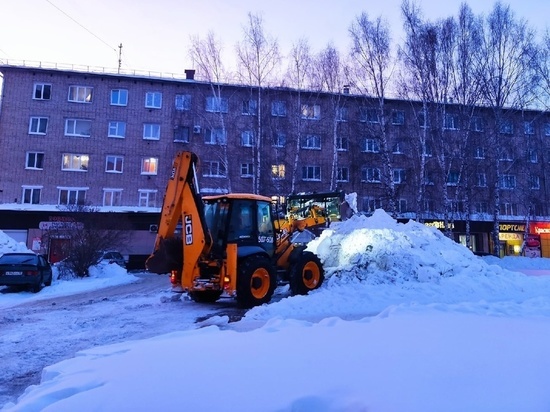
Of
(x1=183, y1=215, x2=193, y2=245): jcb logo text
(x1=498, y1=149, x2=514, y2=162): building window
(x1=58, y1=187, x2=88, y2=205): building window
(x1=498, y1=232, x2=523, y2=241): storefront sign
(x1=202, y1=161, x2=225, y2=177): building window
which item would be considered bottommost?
(x1=183, y1=215, x2=193, y2=245): jcb logo text

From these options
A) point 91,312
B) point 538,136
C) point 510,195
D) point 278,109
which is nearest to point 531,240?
point 510,195

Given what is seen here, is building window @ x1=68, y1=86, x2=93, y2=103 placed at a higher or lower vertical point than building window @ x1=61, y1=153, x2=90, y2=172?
higher

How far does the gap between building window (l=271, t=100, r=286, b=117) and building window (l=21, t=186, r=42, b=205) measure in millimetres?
19697

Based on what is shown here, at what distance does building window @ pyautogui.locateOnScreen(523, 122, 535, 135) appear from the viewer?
1123 inches

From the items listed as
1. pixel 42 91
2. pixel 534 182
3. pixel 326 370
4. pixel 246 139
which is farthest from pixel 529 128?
pixel 42 91

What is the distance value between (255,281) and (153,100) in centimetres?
2936

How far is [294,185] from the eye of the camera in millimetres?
27719

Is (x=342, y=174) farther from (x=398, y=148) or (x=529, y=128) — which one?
(x=529, y=128)

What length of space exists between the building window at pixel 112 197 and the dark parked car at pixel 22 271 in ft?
62.9

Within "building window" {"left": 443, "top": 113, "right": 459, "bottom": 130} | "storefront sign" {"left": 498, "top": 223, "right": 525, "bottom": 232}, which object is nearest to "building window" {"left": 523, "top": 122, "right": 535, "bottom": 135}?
"building window" {"left": 443, "top": 113, "right": 459, "bottom": 130}

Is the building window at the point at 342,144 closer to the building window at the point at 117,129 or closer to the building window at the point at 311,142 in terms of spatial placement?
the building window at the point at 311,142

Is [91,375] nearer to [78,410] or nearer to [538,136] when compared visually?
[78,410]

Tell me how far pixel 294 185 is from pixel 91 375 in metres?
24.2

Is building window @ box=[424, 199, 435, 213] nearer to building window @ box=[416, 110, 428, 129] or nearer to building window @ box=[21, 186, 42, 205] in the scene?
building window @ box=[416, 110, 428, 129]
